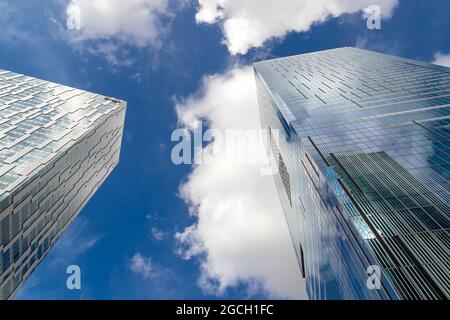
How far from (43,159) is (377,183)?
42.3 metres

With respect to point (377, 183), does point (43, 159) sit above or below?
below

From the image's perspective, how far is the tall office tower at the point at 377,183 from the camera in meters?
21.9

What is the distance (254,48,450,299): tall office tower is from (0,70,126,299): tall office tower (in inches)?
1417

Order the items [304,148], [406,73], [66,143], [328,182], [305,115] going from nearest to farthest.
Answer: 1. [328,182]
2. [304,148]
3. [66,143]
4. [305,115]
5. [406,73]

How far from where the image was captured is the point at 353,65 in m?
89.4

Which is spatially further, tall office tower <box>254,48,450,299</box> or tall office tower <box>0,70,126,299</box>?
tall office tower <box>0,70,126,299</box>

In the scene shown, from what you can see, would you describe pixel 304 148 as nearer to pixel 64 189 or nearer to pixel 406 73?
pixel 64 189

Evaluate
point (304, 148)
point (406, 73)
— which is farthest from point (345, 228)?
point (406, 73)

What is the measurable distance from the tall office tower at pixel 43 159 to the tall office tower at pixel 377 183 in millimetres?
35986

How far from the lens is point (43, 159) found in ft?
135

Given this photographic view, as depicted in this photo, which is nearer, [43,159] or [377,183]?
[377,183]

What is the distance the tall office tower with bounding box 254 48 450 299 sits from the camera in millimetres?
21922

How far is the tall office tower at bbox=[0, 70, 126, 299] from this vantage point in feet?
117
